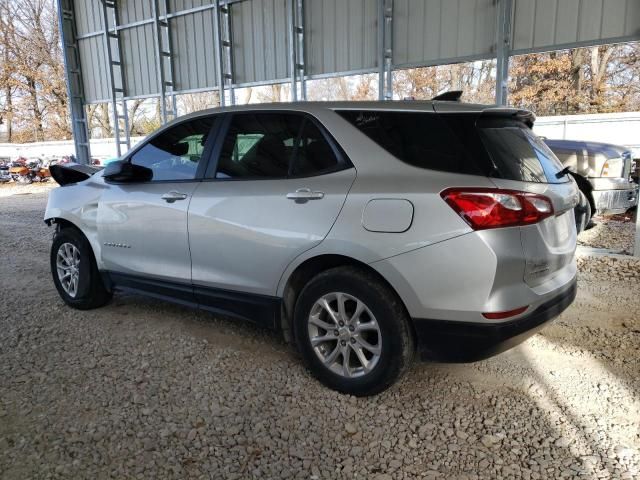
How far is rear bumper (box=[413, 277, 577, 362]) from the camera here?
253cm

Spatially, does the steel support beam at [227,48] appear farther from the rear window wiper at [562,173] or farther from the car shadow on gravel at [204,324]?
the rear window wiper at [562,173]

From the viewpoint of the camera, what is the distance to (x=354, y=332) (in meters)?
2.87

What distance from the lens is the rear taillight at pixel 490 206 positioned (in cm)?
245

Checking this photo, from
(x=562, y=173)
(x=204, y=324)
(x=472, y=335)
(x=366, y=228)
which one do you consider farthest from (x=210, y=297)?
(x=562, y=173)

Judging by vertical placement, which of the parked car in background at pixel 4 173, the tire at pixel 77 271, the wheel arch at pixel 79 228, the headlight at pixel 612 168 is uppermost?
the headlight at pixel 612 168

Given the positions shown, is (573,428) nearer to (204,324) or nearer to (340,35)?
(204,324)

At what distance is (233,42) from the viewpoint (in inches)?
385

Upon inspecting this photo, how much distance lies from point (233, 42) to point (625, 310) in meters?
8.29

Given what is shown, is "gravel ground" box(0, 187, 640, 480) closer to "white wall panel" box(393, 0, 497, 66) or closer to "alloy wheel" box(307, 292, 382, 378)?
"alloy wheel" box(307, 292, 382, 378)

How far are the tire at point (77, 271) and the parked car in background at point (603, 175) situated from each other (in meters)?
5.92

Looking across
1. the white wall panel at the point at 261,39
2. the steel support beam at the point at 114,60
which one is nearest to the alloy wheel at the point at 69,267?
the white wall panel at the point at 261,39

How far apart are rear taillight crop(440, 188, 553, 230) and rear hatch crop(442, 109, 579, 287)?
5cm

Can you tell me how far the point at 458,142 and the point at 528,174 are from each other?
0.43 metres

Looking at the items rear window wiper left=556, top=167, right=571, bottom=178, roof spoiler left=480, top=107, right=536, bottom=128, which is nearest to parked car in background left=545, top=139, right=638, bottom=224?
rear window wiper left=556, top=167, right=571, bottom=178
